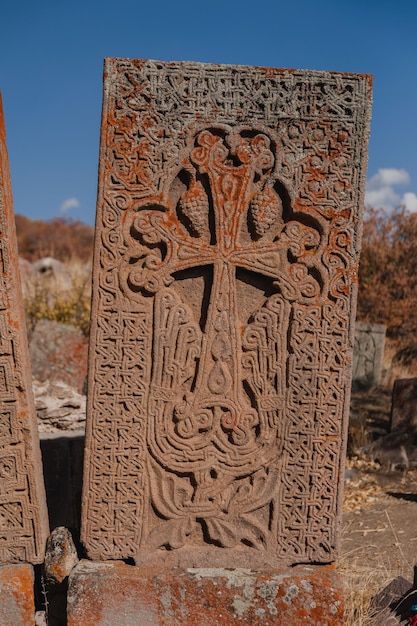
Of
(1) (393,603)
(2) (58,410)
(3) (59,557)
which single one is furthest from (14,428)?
(2) (58,410)

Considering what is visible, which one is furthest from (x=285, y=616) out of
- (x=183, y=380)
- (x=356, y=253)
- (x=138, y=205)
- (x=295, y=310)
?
(x=138, y=205)

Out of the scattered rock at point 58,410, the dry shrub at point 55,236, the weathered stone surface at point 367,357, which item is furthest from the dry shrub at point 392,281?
the dry shrub at point 55,236

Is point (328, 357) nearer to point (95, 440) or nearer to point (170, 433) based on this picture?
point (170, 433)

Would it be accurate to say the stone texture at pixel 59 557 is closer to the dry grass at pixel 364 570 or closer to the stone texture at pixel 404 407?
the dry grass at pixel 364 570

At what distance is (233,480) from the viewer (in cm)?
282

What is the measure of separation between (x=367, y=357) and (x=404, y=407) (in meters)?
3.01

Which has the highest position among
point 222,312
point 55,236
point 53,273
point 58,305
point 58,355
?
point 55,236

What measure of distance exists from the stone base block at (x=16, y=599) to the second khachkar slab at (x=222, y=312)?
0.34 meters

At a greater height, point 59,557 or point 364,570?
point 59,557

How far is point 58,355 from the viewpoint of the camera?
7.03 meters

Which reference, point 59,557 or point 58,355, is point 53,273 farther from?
point 59,557

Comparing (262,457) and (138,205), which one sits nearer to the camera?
(138,205)

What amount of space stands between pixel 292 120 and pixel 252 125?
0.17 metres

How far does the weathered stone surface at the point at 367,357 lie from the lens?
368 inches
